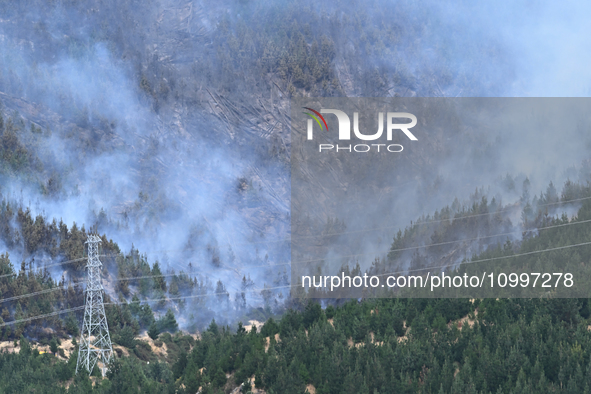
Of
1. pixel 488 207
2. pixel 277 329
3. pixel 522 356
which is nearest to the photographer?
pixel 522 356

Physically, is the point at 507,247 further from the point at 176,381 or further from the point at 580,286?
the point at 176,381

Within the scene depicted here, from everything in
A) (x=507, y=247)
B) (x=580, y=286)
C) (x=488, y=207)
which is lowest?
(x=580, y=286)

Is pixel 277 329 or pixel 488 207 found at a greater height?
pixel 488 207

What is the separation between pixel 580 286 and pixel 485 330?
13.5 m

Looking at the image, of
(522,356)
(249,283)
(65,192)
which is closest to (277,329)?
(522,356)

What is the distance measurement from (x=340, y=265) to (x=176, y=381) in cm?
8963

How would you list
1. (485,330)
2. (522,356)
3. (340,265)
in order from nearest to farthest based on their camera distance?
(522,356), (485,330), (340,265)

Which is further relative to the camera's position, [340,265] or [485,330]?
[340,265]

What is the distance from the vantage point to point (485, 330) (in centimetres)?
9725

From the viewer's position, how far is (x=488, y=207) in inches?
6634

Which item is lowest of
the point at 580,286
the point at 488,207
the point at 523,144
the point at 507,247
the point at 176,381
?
the point at 176,381

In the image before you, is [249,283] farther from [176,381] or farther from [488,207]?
[176,381]

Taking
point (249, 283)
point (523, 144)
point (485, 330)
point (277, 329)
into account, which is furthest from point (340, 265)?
point (485, 330)

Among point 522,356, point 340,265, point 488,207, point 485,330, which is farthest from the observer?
point 340,265
